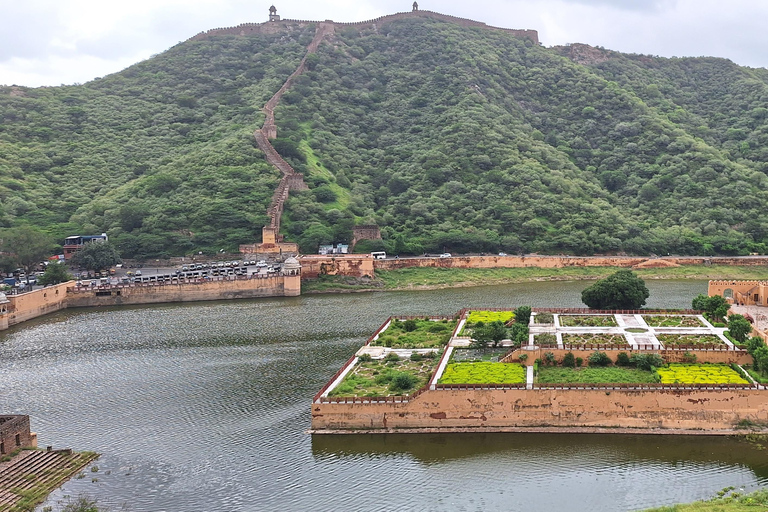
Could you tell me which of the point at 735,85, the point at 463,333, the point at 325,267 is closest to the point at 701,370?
the point at 463,333

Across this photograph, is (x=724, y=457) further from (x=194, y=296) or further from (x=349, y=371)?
(x=194, y=296)

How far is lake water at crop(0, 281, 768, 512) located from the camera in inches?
924

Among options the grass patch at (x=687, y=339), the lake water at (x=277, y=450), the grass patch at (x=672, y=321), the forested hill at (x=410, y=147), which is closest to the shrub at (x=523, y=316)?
the grass patch at (x=672, y=321)

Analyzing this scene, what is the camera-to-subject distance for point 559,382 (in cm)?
2942

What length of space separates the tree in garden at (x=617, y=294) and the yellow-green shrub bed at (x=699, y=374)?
11652 mm

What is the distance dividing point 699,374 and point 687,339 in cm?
512

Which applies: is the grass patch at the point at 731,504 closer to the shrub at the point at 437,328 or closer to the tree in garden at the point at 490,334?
the tree in garden at the point at 490,334

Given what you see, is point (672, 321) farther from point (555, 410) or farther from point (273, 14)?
point (273, 14)

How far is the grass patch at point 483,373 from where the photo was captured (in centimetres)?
2969

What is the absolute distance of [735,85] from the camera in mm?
112562

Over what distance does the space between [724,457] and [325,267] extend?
139ft

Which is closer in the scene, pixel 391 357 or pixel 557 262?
pixel 391 357

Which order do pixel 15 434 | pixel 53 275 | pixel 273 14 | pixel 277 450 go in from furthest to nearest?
pixel 273 14 < pixel 53 275 < pixel 277 450 < pixel 15 434

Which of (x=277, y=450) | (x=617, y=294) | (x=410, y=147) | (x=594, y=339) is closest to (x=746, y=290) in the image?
(x=617, y=294)
